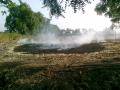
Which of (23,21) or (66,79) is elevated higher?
(23,21)

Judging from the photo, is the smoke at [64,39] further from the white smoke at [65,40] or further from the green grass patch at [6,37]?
the green grass patch at [6,37]

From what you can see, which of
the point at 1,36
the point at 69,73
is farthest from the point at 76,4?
the point at 1,36

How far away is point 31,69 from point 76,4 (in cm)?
391

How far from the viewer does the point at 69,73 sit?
42.8ft

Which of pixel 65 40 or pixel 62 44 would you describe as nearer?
pixel 62 44

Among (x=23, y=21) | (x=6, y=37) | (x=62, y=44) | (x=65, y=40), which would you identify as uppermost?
(x=23, y=21)

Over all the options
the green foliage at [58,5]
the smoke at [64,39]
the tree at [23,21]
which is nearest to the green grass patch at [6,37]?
the smoke at [64,39]

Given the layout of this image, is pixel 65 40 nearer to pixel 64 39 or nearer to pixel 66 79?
pixel 64 39

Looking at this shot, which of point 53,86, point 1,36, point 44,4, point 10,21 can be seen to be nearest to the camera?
point 53,86

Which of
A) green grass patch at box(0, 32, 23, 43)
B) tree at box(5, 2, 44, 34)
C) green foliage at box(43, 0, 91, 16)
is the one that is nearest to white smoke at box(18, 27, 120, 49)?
green grass patch at box(0, 32, 23, 43)

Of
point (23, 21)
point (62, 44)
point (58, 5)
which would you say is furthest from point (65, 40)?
point (58, 5)

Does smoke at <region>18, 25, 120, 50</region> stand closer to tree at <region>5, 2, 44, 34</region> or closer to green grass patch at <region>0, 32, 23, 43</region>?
green grass patch at <region>0, 32, 23, 43</region>

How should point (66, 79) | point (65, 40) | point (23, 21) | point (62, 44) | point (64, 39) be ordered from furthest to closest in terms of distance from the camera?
1. point (23, 21)
2. point (64, 39)
3. point (65, 40)
4. point (62, 44)
5. point (66, 79)

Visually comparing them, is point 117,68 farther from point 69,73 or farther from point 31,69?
point 31,69
